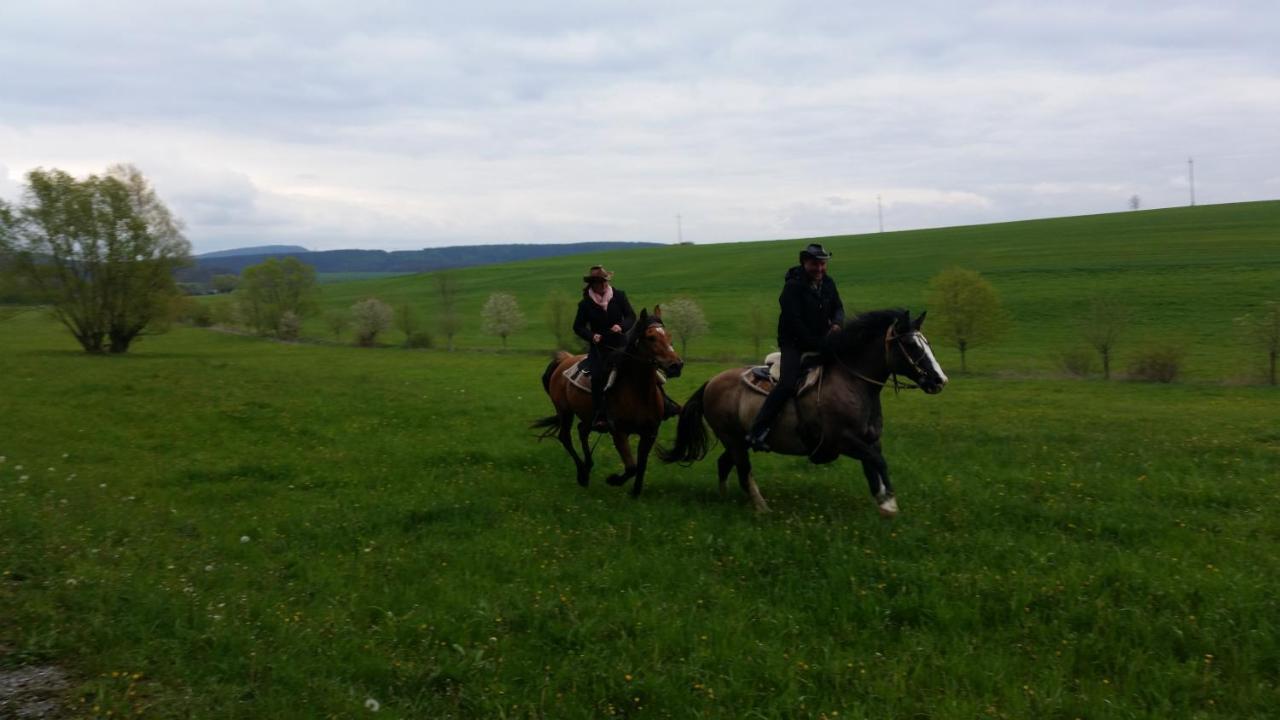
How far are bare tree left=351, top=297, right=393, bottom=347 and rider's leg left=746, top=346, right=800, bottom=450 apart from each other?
2593 inches

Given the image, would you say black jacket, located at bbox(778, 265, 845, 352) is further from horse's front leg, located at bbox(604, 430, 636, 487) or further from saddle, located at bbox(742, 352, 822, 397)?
horse's front leg, located at bbox(604, 430, 636, 487)

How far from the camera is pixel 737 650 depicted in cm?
576

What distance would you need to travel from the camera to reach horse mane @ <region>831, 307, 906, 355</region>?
352 inches

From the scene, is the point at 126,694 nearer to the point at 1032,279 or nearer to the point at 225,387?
the point at 225,387

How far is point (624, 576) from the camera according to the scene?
285 inches

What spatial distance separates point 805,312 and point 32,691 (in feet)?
26.2

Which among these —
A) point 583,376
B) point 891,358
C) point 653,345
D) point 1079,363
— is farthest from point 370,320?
point 891,358

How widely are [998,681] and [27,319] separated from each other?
108407 mm

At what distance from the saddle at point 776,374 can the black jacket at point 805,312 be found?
0.49 ft

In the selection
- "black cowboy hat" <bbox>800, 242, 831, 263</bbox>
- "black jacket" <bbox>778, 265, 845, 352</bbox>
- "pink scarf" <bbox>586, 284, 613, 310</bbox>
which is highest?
Result: "black cowboy hat" <bbox>800, 242, 831, 263</bbox>

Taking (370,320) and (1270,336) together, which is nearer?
(1270,336)

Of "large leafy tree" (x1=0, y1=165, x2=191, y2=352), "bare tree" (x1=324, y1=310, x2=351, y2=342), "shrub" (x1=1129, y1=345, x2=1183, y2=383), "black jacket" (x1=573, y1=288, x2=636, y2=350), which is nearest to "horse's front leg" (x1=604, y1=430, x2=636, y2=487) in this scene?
"black jacket" (x1=573, y1=288, x2=636, y2=350)

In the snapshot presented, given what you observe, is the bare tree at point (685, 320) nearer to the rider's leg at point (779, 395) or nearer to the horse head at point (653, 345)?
the horse head at point (653, 345)

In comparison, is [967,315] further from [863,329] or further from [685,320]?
[863,329]
